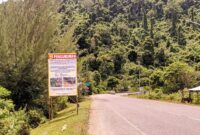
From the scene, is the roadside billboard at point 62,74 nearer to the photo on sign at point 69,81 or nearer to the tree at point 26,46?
the photo on sign at point 69,81

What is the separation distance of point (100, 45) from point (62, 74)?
12184cm

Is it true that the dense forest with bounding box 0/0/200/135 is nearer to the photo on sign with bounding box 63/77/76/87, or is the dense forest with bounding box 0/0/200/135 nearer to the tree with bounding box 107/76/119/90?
the tree with bounding box 107/76/119/90

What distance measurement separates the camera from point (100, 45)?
145 metres

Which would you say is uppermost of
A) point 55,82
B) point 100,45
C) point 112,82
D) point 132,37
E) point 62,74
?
point 132,37

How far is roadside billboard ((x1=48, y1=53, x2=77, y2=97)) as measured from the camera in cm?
2292

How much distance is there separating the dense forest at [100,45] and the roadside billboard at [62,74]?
93.2 inches

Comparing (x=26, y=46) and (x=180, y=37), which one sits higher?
(x=180, y=37)

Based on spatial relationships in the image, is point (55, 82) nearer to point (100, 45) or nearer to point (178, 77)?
point (178, 77)

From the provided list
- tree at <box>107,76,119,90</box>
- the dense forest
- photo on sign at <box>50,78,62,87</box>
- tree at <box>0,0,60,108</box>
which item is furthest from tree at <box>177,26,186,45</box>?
photo on sign at <box>50,78,62,87</box>

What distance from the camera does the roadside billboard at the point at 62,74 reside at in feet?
75.2

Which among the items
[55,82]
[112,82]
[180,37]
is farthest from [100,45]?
[55,82]

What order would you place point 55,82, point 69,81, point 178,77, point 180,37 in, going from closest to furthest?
point 55,82, point 69,81, point 178,77, point 180,37

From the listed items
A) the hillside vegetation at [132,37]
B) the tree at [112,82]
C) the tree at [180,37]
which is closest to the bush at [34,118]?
the hillside vegetation at [132,37]

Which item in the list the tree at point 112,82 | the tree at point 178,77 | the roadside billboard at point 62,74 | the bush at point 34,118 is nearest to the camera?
the roadside billboard at point 62,74
